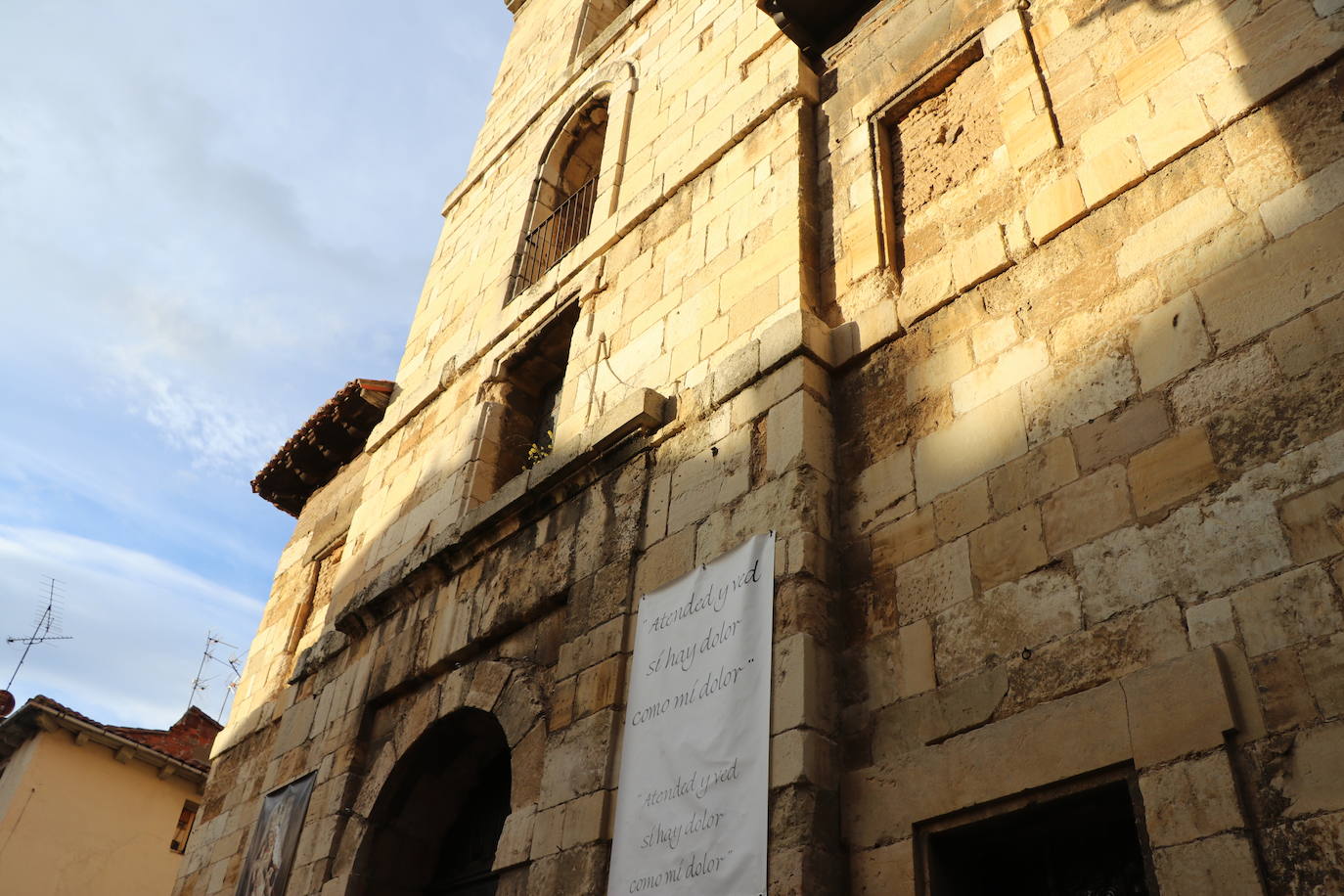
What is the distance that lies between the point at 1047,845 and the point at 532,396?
5269mm

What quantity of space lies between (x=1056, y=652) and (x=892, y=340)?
1.83 m

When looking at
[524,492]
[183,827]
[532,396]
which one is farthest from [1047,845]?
[183,827]

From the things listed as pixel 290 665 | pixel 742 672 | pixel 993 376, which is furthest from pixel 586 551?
pixel 290 665

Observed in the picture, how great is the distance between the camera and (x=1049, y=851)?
348cm

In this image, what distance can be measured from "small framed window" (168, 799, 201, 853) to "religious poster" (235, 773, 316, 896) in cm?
948

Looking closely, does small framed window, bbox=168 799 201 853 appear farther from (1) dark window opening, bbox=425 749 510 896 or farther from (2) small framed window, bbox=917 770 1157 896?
(2) small framed window, bbox=917 770 1157 896

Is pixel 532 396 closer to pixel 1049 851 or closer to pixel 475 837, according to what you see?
pixel 475 837

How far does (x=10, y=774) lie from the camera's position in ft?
47.3

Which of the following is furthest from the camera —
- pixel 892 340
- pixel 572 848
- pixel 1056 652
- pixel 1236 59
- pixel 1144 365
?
pixel 892 340

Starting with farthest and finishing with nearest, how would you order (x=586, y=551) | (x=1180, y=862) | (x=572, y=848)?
(x=586, y=551) < (x=572, y=848) < (x=1180, y=862)

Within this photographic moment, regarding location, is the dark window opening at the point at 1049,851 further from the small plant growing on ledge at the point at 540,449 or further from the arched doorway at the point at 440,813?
the small plant growing on ledge at the point at 540,449

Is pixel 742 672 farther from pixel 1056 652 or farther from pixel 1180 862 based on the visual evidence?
pixel 1180 862

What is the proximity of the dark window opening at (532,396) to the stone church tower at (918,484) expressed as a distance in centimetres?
5

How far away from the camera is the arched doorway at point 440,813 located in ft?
19.6
